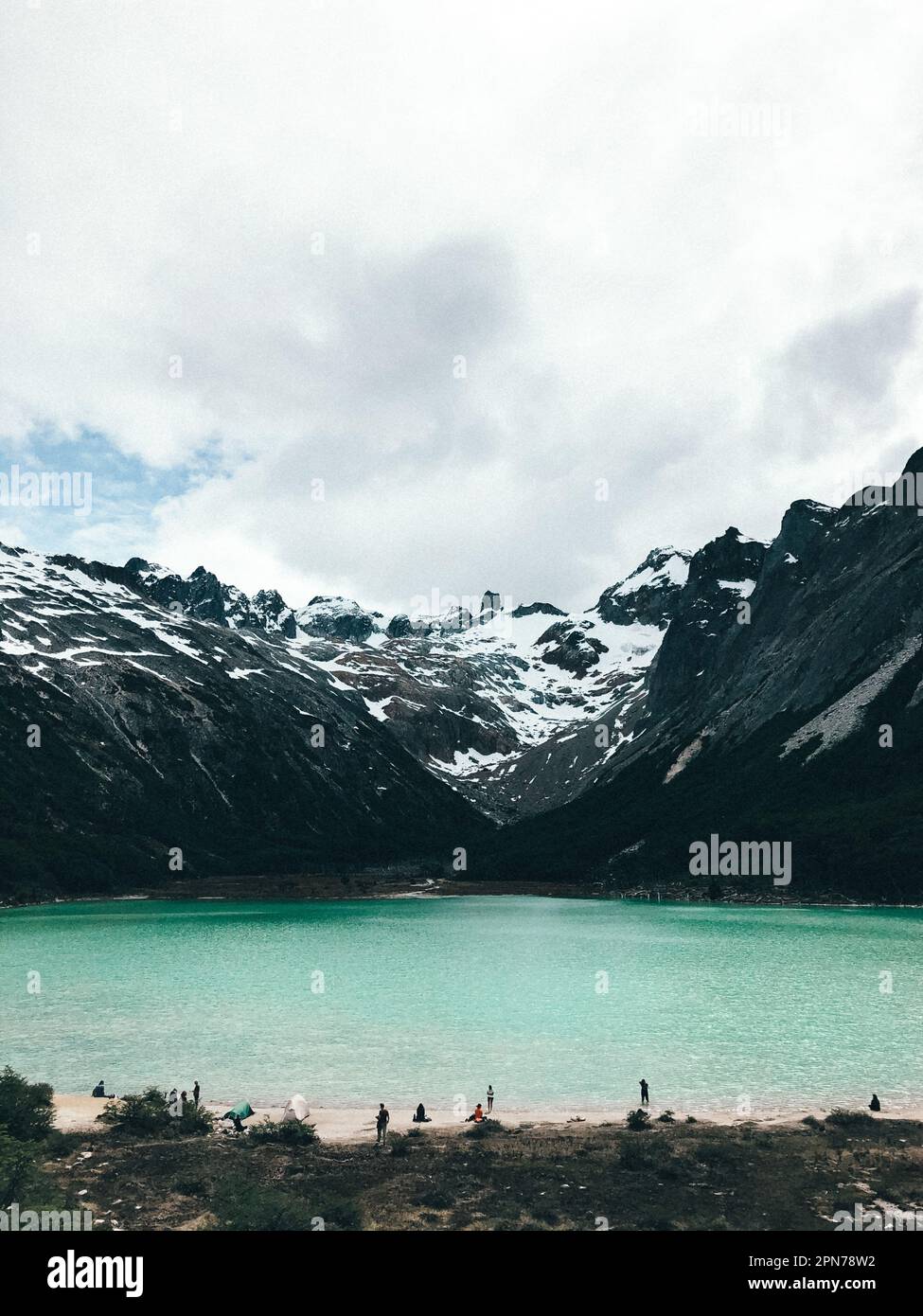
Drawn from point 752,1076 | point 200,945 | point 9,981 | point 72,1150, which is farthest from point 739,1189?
point 200,945

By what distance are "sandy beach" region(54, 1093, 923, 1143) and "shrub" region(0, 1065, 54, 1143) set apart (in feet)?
2.64

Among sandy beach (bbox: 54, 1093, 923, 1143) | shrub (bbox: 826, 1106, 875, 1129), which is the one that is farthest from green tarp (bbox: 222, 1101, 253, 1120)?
shrub (bbox: 826, 1106, 875, 1129)

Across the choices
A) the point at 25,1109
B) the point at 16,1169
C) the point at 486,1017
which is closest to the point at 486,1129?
the point at 16,1169

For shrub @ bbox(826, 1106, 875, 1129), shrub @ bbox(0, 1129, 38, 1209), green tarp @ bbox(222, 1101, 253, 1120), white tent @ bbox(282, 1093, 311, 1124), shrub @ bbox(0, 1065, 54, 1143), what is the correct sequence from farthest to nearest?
1. white tent @ bbox(282, 1093, 311, 1124)
2. green tarp @ bbox(222, 1101, 253, 1120)
3. shrub @ bbox(826, 1106, 875, 1129)
4. shrub @ bbox(0, 1065, 54, 1143)
5. shrub @ bbox(0, 1129, 38, 1209)

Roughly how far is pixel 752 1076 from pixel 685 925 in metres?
104

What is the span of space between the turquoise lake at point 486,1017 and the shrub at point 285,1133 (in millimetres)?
6428

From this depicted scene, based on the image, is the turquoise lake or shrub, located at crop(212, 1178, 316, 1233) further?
the turquoise lake

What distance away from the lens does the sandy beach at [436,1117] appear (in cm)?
3562

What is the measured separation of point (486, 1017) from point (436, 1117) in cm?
2629

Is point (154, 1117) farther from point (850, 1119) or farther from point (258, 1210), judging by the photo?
point (850, 1119)

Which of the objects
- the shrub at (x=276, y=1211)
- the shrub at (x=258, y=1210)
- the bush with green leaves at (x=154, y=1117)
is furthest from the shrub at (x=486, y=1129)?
the bush with green leaves at (x=154, y=1117)

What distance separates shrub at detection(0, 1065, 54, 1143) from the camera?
111 feet

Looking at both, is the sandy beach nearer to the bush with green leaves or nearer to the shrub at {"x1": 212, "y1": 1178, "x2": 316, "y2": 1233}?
the bush with green leaves
